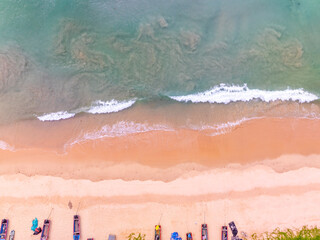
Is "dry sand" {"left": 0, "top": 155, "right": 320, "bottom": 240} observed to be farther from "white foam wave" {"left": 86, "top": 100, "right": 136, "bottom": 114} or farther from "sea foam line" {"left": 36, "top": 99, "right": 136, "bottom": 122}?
"white foam wave" {"left": 86, "top": 100, "right": 136, "bottom": 114}

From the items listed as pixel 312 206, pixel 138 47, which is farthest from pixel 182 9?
pixel 312 206

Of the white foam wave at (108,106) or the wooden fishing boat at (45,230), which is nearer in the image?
the wooden fishing boat at (45,230)

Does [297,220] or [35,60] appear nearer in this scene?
[297,220]

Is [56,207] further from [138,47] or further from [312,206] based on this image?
[312,206]

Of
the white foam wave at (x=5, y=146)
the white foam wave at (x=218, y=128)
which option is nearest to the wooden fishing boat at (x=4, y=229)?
the white foam wave at (x=5, y=146)

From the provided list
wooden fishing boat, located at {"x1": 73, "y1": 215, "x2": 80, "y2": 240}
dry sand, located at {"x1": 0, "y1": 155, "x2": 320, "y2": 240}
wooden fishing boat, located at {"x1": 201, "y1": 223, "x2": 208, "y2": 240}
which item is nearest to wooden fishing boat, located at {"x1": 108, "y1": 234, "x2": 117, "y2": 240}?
dry sand, located at {"x1": 0, "y1": 155, "x2": 320, "y2": 240}

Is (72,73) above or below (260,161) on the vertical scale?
above

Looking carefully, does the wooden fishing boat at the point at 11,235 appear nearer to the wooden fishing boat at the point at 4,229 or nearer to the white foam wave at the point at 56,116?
the wooden fishing boat at the point at 4,229
